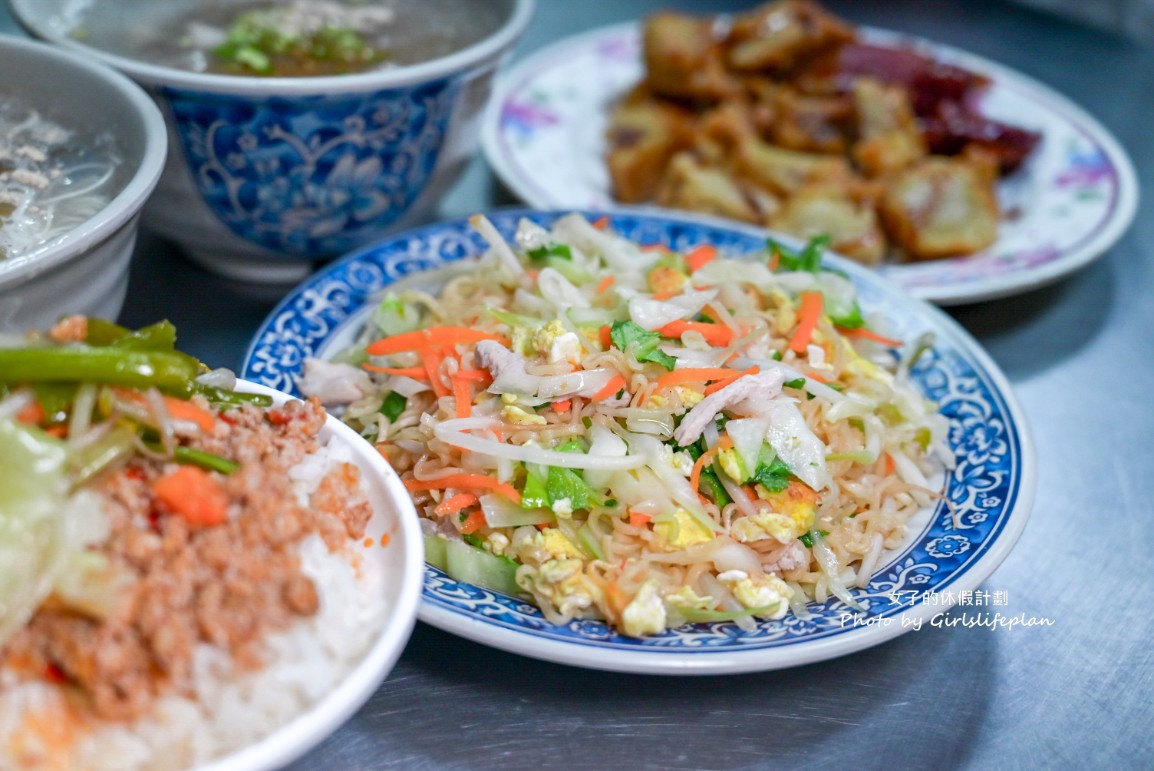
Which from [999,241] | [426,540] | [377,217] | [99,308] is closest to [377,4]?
[377,217]

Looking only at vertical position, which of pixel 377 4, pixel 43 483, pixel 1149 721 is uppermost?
pixel 377 4

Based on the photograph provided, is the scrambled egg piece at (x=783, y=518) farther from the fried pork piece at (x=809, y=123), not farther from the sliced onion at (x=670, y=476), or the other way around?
the fried pork piece at (x=809, y=123)

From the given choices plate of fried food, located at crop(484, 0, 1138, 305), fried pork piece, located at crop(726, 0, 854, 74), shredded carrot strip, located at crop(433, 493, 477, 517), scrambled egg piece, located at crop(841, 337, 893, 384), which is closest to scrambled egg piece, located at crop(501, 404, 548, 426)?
shredded carrot strip, located at crop(433, 493, 477, 517)

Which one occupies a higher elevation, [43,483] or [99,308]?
[43,483]

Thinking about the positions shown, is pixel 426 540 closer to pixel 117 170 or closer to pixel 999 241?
pixel 117 170

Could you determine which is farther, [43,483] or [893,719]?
[893,719]

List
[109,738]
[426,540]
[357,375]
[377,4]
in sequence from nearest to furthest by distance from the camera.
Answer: [109,738] → [426,540] → [357,375] → [377,4]
